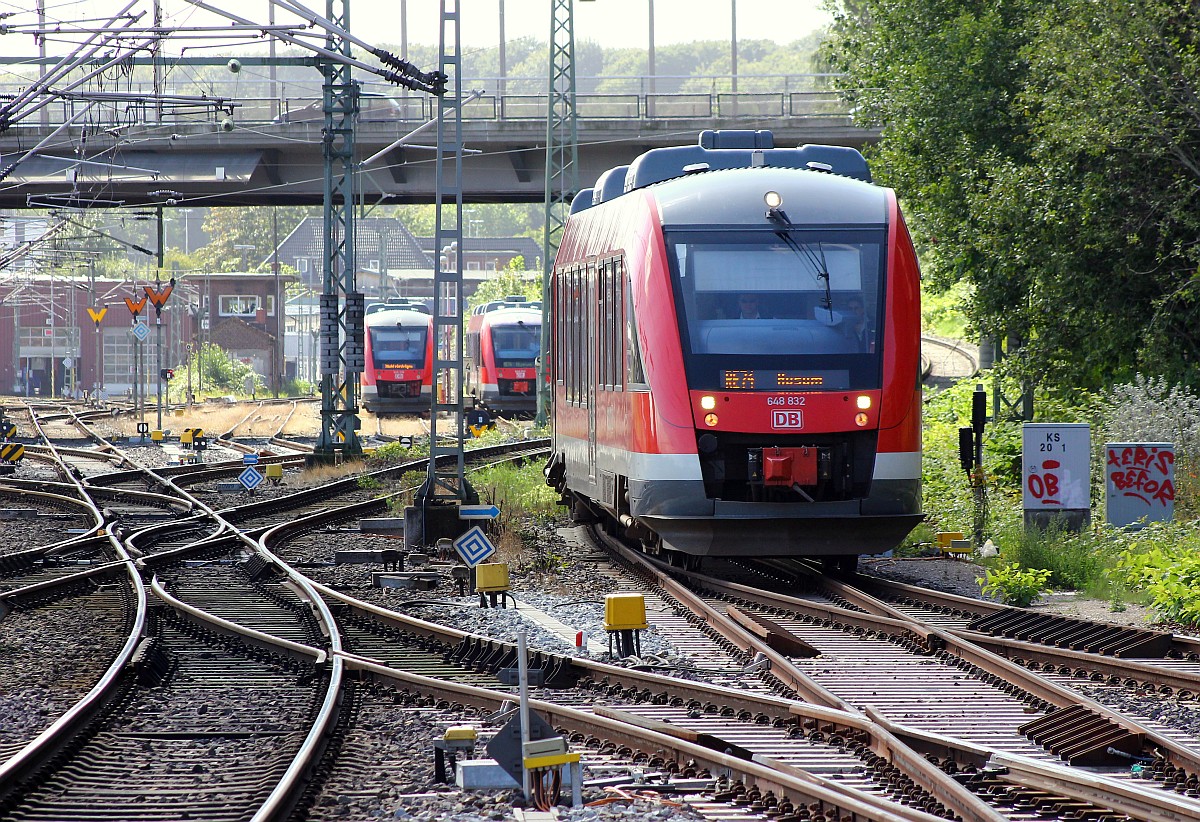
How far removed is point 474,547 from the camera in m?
13.0

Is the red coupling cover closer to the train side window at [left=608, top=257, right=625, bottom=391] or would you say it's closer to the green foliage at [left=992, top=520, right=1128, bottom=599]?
the train side window at [left=608, top=257, right=625, bottom=391]

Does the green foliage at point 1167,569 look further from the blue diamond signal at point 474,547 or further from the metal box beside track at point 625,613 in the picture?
the blue diamond signal at point 474,547

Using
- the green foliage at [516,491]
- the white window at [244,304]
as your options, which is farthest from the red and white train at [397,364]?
the white window at [244,304]

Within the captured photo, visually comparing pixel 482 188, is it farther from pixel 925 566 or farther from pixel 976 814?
pixel 976 814

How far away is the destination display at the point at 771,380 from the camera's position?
12.7 m

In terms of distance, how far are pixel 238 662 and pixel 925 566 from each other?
24.1 feet

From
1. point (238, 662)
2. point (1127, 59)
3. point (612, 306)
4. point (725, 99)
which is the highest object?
point (725, 99)

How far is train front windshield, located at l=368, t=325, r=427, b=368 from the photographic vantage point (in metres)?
45.8

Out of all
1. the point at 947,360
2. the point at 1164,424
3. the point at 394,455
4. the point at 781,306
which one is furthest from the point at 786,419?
the point at 947,360

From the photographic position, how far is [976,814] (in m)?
5.92

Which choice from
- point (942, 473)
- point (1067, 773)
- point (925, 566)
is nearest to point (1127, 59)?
point (942, 473)

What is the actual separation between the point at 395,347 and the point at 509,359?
3.44m

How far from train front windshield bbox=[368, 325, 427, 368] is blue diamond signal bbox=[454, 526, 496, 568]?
33.3m

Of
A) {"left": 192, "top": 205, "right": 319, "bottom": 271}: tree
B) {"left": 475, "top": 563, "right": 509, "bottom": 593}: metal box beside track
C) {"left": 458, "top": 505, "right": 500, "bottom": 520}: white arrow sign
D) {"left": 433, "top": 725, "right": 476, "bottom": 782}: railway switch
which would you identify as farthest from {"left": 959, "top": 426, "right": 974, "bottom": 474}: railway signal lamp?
{"left": 192, "top": 205, "right": 319, "bottom": 271}: tree
